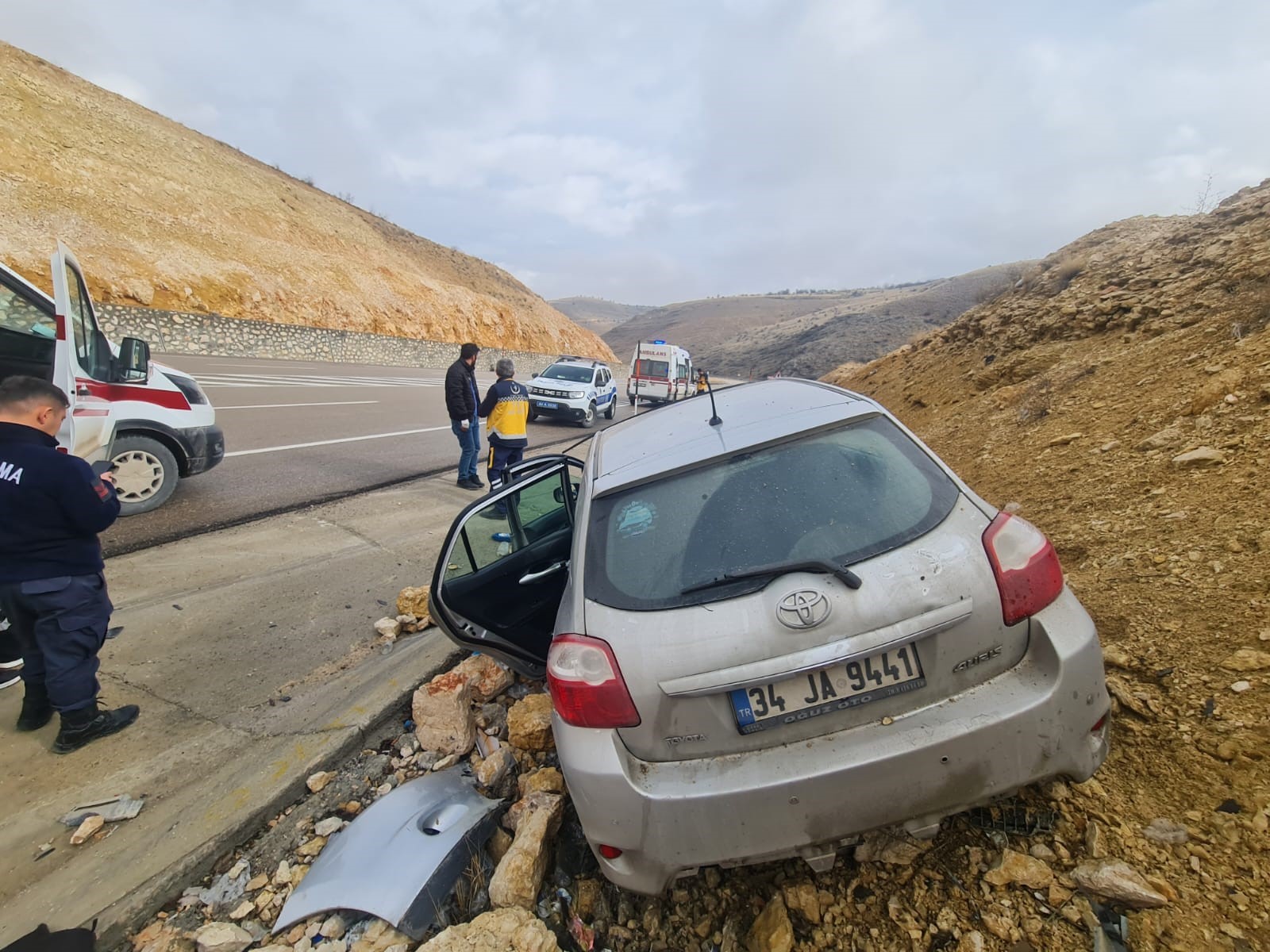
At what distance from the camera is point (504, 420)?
23.9ft

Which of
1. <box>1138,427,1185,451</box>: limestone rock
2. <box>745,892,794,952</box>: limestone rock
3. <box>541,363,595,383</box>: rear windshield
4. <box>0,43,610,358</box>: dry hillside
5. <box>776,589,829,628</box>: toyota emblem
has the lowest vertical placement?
<box>745,892,794,952</box>: limestone rock

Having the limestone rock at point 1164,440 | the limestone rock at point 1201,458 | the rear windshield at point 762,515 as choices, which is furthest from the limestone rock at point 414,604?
the limestone rock at point 1164,440

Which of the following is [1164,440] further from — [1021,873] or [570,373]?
[570,373]

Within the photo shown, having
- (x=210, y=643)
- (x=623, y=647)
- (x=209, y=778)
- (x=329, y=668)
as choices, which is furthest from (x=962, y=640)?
(x=210, y=643)

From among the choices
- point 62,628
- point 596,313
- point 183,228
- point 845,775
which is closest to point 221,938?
point 62,628

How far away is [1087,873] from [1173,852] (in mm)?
273

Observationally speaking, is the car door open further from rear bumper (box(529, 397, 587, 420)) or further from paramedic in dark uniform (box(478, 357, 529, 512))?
rear bumper (box(529, 397, 587, 420))

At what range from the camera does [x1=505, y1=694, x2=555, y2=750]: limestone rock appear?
271 centimetres

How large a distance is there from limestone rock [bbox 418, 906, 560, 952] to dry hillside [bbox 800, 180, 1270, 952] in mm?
1058

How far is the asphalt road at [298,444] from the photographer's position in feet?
19.8

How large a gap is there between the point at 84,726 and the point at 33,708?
36 centimetres

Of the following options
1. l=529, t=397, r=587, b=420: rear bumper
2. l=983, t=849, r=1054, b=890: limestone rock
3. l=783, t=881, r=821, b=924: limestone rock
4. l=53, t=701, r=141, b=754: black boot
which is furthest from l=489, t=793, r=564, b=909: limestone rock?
l=529, t=397, r=587, b=420: rear bumper

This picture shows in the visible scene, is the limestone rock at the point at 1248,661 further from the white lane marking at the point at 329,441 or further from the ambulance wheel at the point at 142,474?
the white lane marking at the point at 329,441

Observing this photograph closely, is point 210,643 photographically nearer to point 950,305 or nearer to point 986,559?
point 986,559
